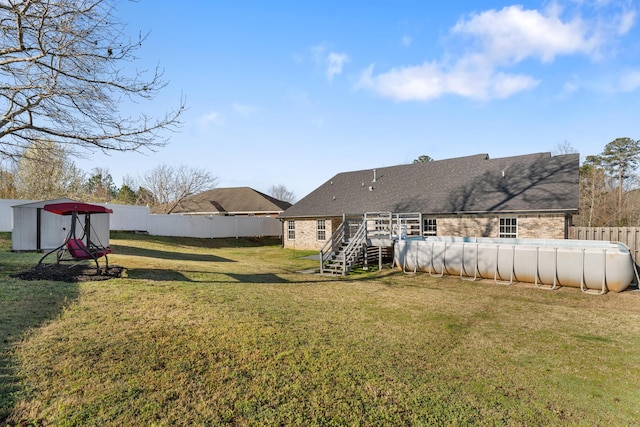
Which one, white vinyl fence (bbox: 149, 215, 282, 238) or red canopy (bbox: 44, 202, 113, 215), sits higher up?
red canopy (bbox: 44, 202, 113, 215)

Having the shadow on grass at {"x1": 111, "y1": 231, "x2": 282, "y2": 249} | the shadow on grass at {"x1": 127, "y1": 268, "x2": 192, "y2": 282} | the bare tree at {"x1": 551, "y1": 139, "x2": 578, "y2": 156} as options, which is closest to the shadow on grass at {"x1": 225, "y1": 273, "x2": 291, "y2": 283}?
the shadow on grass at {"x1": 127, "y1": 268, "x2": 192, "y2": 282}

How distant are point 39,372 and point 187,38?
27.7 ft

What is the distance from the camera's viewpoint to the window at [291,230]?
82.0ft

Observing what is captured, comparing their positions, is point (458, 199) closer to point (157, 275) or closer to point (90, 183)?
point (157, 275)

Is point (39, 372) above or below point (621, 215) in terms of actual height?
below

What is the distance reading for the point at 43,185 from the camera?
87.2ft

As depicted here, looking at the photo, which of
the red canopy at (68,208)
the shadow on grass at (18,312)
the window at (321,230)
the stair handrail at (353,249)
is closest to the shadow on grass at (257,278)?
the stair handrail at (353,249)

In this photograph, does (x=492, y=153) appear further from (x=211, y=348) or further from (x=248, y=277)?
(x=211, y=348)

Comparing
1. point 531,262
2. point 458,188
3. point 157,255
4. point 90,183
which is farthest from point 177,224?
point 531,262

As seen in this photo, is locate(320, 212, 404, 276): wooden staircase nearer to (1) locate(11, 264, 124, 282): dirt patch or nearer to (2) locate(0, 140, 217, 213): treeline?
(1) locate(11, 264, 124, 282): dirt patch

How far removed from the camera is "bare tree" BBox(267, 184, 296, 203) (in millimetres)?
81012

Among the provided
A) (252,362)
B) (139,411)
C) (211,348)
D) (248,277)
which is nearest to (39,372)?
(139,411)

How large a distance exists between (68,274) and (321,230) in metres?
16.4

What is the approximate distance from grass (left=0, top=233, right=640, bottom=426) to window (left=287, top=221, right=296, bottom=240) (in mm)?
16471
